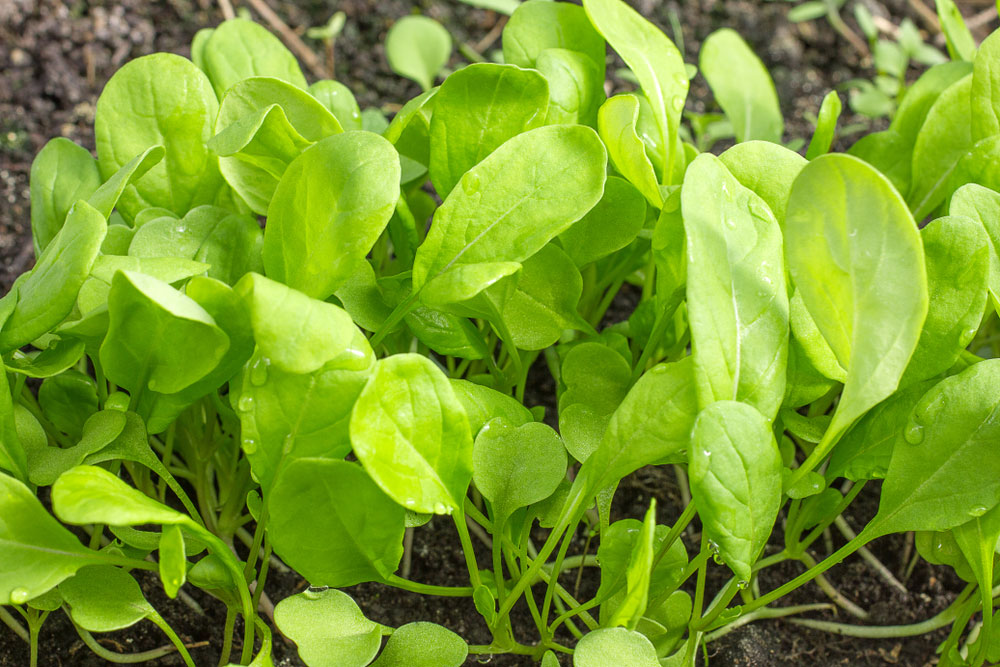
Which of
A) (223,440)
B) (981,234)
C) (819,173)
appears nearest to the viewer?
(819,173)

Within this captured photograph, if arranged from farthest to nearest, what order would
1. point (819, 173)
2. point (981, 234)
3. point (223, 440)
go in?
1. point (223, 440)
2. point (981, 234)
3. point (819, 173)

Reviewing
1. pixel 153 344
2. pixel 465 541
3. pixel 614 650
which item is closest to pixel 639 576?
pixel 614 650

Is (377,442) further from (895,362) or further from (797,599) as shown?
(797,599)

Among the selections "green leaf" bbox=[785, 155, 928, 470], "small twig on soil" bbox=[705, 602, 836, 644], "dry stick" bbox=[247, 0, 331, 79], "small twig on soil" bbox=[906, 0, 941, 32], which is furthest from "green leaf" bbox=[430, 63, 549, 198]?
"small twig on soil" bbox=[906, 0, 941, 32]

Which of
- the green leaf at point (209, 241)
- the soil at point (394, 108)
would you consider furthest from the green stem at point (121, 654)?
the green leaf at point (209, 241)

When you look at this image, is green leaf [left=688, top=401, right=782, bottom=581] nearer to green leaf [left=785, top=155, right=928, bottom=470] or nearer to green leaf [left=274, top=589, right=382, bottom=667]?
green leaf [left=785, top=155, right=928, bottom=470]

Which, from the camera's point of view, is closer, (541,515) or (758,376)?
(758,376)

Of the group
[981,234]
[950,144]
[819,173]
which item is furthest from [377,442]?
[950,144]
